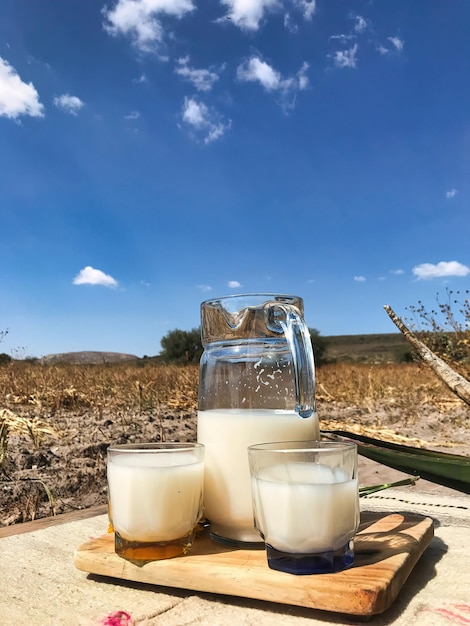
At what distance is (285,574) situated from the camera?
2.75ft

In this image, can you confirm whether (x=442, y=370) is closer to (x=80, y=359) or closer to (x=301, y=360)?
(x=301, y=360)

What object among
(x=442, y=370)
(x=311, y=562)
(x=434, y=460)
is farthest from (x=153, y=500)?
(x=442, y=370)

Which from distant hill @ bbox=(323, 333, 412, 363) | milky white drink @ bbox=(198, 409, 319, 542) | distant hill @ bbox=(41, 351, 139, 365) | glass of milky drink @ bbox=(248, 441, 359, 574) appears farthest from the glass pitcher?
distant hill @ bbox=(323, 333, 412, 363)

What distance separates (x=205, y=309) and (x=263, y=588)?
537mm

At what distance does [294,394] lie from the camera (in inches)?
41.9

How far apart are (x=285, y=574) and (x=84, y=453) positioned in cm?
213

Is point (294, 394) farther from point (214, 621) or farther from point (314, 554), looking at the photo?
point (214, 621)

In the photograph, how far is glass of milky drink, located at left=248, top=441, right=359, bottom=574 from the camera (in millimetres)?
845

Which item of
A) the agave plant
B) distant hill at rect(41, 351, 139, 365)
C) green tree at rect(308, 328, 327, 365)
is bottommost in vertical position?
the agave plant

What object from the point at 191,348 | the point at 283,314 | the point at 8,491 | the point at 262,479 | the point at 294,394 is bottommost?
the point at 8,491

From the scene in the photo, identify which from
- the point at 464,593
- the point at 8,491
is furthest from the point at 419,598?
the point at 8,491

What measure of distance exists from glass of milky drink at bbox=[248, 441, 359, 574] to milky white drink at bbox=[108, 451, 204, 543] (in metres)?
0.13

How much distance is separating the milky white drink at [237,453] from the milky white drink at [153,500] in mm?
56

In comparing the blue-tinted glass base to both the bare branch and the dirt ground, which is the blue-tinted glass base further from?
the dirt ground
